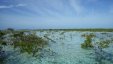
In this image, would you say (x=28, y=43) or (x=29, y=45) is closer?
(x=29, y=45)

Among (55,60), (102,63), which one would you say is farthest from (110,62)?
(55,60)

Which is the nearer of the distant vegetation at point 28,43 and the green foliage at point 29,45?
the green foliage at point 29,45

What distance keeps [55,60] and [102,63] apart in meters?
3.74

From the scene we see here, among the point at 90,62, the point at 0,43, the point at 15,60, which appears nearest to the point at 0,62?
the point at 15,60

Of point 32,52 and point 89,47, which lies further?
point 89,47

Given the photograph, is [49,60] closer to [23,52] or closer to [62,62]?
[62,62]

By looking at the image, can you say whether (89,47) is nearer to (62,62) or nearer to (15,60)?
(62,62)

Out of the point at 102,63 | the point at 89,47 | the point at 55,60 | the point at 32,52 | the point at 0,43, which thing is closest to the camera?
the point at 102,63

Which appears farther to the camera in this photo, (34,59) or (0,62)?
(34,59)

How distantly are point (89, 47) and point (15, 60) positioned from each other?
983 centimetres

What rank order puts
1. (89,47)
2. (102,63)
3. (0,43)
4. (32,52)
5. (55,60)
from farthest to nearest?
(0,43) → (89,47) → (32,52) → (55,60) → (102,63)

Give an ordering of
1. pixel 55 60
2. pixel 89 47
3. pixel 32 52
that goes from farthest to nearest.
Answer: pixel 89 47
pixel 32 52
pixel 55 60

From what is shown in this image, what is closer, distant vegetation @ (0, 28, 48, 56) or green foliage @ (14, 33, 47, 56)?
green foliage @ (14, 33, 47, 56)

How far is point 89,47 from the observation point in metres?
20.6
